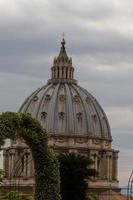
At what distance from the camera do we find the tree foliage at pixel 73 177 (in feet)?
168

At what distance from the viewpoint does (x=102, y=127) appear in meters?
142

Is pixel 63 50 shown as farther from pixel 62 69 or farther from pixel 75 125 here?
pixel 75 125

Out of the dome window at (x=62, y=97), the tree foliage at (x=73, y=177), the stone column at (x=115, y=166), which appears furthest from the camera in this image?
the stone column at (x=115, y=166)

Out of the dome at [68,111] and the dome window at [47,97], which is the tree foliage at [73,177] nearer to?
the dome at [68,111]

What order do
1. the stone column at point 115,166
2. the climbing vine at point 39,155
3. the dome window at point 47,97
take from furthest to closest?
the stone column at point 115,166 → the dome window at point 47,97 → the climbing vine at point 39,155

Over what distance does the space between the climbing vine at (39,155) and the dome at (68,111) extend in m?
108

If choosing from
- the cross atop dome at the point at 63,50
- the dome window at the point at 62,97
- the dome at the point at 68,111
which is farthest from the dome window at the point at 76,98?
the cross atop dome at the point at 63,50

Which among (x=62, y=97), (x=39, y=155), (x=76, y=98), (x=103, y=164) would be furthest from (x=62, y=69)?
(x=39, y=155)

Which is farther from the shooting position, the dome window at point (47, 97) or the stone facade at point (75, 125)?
the dome window at point (47, 97)

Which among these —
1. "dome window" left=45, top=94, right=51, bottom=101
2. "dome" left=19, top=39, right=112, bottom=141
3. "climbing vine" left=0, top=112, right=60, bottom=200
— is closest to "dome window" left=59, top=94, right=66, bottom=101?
"dome" left=19, top=39, right=112, bottom=141

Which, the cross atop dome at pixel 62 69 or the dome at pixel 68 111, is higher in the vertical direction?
the cross atop dome at pixel 62 69

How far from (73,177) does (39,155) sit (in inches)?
836

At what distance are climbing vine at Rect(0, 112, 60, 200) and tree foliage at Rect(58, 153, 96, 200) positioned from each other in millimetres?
19657

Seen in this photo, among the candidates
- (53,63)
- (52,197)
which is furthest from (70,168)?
(53,63)
